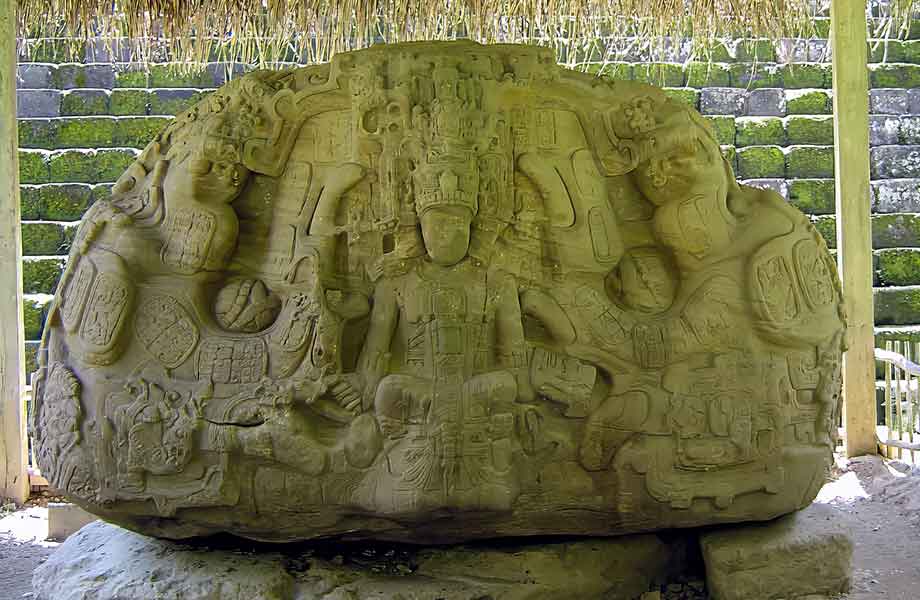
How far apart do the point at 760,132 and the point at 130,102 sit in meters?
4.73

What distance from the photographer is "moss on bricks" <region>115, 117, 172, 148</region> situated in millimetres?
6652

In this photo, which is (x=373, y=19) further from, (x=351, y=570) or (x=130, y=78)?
(x=351, y=570)

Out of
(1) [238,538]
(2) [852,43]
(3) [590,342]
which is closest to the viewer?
(3) [590,342]

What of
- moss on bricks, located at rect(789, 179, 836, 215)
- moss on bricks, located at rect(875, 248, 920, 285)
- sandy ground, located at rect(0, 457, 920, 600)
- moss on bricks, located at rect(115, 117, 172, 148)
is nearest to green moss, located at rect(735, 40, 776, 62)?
moss on bricks, located at rect(789, 179, 836, 215)

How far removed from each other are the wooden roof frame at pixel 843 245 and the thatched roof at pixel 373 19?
10.9 inches

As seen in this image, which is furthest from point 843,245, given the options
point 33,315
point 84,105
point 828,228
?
point 84,105

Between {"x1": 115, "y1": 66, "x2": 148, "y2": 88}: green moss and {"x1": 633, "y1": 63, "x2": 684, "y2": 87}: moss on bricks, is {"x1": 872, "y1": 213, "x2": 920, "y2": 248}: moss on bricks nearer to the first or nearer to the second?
{"x1": 633, "y1": 63, "x2": 684, "y2": 87}: moss on bricks

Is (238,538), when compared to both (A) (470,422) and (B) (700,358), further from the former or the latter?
(B) (700,358)

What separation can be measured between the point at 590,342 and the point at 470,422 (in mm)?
578

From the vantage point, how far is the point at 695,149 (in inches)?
142

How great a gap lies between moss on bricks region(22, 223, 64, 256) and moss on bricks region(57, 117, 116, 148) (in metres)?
0.68

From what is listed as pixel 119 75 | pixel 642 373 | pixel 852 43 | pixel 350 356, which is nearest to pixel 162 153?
pixel 350 356

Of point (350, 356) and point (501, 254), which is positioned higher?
point (501, 254)

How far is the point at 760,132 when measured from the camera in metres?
6.94
